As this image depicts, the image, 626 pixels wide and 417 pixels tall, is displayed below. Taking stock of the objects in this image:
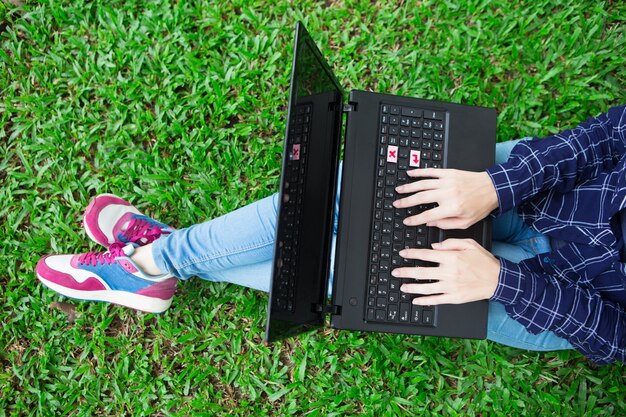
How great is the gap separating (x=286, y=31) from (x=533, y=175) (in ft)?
4.36

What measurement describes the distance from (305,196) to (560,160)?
81 centimetres

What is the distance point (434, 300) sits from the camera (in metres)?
1.53

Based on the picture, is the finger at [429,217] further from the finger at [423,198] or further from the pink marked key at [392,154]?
the pink marked key at [392,154]

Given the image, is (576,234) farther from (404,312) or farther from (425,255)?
(404,312)

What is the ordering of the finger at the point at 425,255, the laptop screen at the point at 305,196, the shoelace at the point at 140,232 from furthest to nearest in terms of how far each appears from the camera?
the shoelace at the point at 140,232 → the finger at the point at 425,255 → the laptop screen at the point at 305,196

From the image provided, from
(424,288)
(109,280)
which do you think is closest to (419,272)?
(424,288)

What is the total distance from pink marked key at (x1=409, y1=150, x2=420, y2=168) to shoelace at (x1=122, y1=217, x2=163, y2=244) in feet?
3.57

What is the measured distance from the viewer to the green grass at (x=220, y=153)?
6.79 feet

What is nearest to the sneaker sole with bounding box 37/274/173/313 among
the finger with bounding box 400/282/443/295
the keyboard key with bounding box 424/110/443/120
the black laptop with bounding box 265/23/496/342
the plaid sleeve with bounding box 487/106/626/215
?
the black laptop with bounding box 265/23/496/342

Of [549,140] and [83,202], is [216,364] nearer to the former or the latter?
[83,202]

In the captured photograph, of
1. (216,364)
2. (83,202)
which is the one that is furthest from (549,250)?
(83,202)

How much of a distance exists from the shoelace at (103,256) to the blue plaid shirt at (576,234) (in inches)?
55.9

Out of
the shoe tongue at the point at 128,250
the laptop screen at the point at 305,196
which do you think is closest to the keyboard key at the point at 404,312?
the laptop screen at the point at 305,196

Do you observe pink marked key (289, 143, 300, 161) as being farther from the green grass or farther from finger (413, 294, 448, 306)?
the green grass
